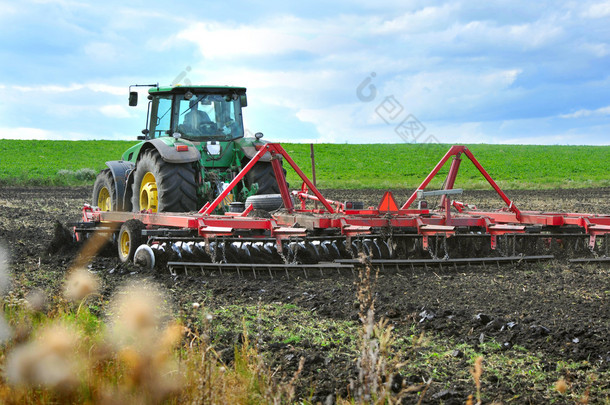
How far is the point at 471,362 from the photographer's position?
415 cm

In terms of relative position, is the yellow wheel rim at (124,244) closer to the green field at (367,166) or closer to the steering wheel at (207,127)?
the steering wheel at (207,127)

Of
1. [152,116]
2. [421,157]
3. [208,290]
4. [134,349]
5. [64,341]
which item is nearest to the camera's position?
[64,341]

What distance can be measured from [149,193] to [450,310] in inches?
203

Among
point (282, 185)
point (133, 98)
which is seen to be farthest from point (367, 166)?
point (282, 185)

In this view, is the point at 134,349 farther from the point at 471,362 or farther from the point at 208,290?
the point at 208,290

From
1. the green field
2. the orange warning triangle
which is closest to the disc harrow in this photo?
the orange warning triangle

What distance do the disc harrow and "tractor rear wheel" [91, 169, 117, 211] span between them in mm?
1944

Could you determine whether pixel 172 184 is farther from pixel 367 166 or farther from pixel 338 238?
pixel 367 166

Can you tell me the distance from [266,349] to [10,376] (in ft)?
6.16

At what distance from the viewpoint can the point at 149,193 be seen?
30.2 ft

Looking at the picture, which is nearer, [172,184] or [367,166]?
[172,184]

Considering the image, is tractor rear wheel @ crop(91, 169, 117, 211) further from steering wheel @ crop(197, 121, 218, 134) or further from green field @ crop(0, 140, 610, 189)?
green field @ crop(0, 140, 610, 189)

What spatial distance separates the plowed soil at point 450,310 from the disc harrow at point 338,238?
262mm

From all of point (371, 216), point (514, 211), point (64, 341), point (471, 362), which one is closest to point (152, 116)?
point (371, 216)
